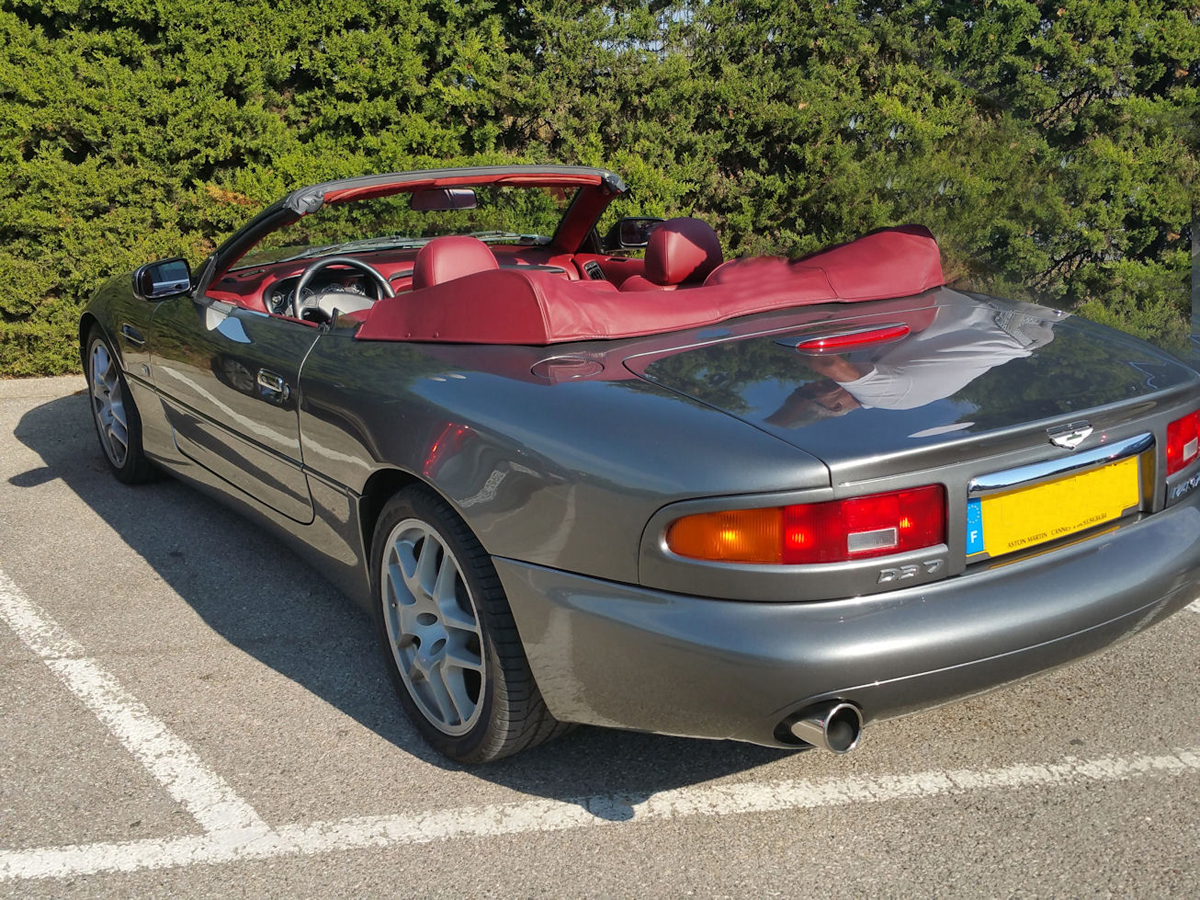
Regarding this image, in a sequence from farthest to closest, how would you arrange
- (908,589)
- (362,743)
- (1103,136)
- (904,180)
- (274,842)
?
(904,180)
(1103,136)
(362,743)
(274,842)
(908,589)

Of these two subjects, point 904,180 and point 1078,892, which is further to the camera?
point 904,180

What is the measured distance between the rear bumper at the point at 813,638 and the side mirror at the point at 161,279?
2269 millimetres

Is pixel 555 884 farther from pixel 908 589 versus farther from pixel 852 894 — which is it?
pixel 908 589

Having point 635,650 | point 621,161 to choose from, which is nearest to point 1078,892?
point 635,650

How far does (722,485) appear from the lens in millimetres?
2031

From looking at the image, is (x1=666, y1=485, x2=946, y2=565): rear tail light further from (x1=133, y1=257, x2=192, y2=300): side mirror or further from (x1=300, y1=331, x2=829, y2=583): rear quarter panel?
(x1=133, y1=257, x2=192, y2=300): side mirror

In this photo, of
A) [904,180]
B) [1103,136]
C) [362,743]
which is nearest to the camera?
[362,743]

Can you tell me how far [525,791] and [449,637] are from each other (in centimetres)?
40

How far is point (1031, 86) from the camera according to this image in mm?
7426

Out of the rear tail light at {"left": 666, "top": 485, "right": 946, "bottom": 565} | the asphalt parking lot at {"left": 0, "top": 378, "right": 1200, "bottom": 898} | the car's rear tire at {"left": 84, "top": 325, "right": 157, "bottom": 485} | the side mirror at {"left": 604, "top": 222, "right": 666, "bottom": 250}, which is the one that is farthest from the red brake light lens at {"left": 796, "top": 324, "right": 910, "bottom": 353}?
the car's rear tire at {"left": 84, "top": 325, "right": 157, "bottom": 485}

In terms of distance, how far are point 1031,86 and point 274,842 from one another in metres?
6.97

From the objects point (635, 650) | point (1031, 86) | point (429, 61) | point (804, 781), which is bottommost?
point (804, 781)

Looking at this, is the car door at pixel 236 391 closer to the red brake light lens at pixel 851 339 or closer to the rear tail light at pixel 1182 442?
the red brake light lens at pixel 851 339

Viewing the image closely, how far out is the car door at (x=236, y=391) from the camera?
3152 mm
